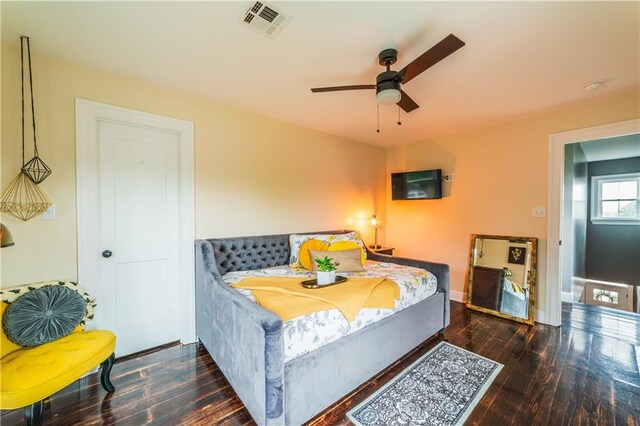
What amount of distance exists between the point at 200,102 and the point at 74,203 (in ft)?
4.88

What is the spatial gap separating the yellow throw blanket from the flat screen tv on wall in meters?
2.23

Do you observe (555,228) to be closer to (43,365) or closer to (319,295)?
(319,295)

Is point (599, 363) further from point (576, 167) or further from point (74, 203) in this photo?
point (74, 203)

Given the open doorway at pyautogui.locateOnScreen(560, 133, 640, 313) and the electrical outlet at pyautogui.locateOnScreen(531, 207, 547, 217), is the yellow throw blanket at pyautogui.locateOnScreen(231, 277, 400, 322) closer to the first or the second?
the electrical outlet at pyautogui.locateOnScreen(531, 207, 547, 217)

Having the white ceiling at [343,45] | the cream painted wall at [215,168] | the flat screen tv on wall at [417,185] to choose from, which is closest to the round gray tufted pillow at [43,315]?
the cream painted wall at [215,168]

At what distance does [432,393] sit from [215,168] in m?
2.89

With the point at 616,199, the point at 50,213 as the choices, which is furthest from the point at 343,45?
the point at 616,199

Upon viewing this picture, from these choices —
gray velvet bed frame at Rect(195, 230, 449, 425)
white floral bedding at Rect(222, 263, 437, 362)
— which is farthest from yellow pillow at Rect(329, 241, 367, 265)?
gray velvet bed frame at Rect(195, 230, 449, 425)

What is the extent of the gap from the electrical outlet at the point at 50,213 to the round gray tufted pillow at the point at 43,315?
1.82 ft

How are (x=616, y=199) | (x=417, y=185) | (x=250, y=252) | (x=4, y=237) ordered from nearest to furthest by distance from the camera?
(x=4, y=237) < (x=250, y=252) < (x=417, y=185) < (x=616, y=199)

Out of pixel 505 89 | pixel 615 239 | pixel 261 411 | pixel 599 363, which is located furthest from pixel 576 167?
pixel 261 411

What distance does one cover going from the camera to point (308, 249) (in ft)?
10.0

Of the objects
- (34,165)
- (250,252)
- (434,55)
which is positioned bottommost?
(250,252)

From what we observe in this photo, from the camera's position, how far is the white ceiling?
153 cm
